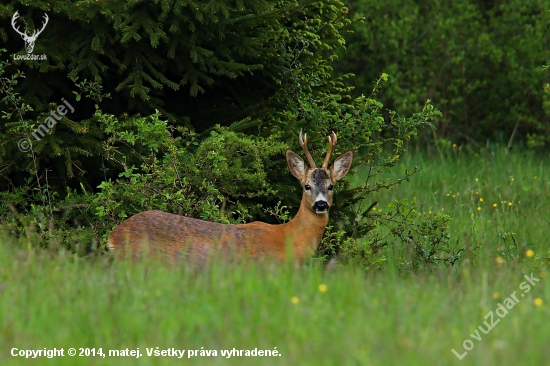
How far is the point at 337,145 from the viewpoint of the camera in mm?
8562

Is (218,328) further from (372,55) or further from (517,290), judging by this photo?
(372,55)

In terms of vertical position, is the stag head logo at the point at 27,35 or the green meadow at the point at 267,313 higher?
the stag head logo at the point at 27,35

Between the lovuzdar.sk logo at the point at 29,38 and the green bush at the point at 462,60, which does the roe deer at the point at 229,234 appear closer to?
the lovuzdar.sk logo at the point at 29,38

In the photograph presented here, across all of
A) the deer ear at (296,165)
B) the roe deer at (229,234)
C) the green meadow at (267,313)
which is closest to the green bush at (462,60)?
the deer ear at (296,165)

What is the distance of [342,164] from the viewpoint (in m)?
7.75

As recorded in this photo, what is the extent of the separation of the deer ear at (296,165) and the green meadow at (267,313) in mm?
1728

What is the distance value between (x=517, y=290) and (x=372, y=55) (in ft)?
34.1

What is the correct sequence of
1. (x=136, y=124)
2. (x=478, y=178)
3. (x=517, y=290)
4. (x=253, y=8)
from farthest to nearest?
1. (x=478, y=178)
2. (x=253, y=8)
3. (x=136, y=124)
4. (x=517, y=290)

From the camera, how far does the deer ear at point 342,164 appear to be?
25.2 ft

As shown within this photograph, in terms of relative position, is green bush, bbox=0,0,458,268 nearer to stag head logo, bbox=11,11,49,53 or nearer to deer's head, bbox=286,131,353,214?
stag head logo, bbox=11,11,49,53

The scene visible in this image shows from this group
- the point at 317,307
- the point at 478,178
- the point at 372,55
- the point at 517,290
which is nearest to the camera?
the point at 317,307

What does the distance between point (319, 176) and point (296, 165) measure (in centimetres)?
33

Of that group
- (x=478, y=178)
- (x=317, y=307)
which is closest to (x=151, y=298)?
(x=317, y=307)

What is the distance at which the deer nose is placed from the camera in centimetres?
718
